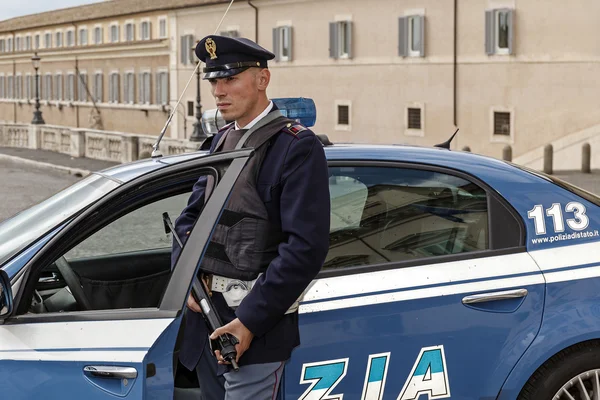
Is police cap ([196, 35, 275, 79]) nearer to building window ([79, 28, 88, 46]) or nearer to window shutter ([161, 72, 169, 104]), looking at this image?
window shutter ([161, 72, 169, 104])

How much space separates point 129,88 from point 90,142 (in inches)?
960

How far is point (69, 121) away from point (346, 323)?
68960 millimetres

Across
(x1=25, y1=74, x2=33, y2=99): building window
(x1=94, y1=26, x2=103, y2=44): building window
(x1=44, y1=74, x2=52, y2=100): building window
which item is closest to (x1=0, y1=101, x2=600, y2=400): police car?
(x1=94, y1=26, x2=103, y2=44): building window

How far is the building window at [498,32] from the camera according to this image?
35.0 metres

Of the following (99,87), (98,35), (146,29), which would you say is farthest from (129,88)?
(98,35)

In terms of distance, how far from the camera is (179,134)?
5425cm

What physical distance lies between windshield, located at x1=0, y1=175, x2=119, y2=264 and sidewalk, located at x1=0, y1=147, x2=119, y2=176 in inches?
1039

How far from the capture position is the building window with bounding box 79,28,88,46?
70.8 m

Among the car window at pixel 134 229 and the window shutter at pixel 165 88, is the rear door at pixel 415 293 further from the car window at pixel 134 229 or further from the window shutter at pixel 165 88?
the window shutter at pixel 165 88

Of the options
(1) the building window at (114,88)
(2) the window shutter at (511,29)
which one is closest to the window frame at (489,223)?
(2) the window shutter at (511,29)

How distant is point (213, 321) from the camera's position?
10.0 feet

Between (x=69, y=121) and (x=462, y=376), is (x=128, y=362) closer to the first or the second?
(x=462, y=376)

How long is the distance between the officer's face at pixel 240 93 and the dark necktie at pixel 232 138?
66mm

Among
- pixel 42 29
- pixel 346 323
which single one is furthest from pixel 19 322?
pixel 42 29
